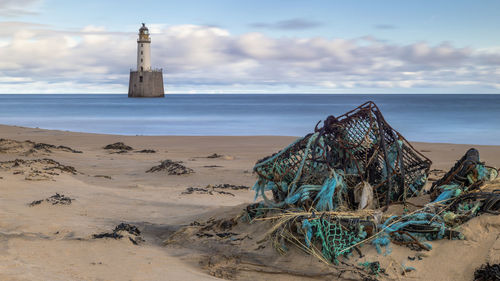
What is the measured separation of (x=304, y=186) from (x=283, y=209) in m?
0.36

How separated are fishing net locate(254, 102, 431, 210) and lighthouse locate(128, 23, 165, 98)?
70.3 m

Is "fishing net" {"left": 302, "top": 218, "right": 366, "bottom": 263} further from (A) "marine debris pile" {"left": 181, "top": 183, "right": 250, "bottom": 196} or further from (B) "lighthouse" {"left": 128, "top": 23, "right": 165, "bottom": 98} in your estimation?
(B) "lighthouse" {"left": 128, "top": 23, "right": 165, "bottom": 98}

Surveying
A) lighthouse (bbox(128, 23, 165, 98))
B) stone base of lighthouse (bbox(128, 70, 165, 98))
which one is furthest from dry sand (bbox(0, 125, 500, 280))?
stone base of lighthouse (bbox(128, 70, 165, 98))

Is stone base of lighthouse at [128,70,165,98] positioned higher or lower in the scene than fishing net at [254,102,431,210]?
higher

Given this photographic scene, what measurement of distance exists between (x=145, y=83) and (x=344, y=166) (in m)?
79.9

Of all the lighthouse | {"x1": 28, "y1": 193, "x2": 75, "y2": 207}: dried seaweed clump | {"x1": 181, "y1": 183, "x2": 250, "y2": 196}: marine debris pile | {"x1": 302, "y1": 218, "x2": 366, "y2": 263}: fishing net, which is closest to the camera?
{"x1": 302, "y1": 218, "x2": 366, "y2": 263}: fishing net

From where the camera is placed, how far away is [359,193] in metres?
4.65

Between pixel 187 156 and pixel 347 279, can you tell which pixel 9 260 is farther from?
pixel 187 156

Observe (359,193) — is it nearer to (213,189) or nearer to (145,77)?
(213,189)

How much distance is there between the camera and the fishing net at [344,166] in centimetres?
464

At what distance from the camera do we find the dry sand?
12.8 ft

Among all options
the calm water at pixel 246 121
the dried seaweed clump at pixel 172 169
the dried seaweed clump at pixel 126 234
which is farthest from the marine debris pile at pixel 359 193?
the calm water at pixel 246 121

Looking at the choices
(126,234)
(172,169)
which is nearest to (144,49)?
(172,169)

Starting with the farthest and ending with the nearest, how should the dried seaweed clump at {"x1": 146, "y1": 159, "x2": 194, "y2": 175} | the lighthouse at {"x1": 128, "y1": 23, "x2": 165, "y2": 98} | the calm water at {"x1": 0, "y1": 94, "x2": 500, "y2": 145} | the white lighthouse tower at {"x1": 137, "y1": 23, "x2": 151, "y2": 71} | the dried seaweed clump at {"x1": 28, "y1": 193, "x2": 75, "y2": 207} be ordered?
the lighthouse at {"x1": 128, "y1": 23, "x2": 165, "y2": 98}, the white lighthouse tower at {"x1": 137, "y1": 23, "x2": 151, "y2": 71}, the calm water at {"x1": 0, "y1": 94, "x2": 500, "y2": 145}, the dried seaweed clump at {"x1": 146, "y1": 159, "x2": 194, "y2": 175}, the dried seaweed clump at {"x1": 28, "y1": 193, "x2": 75, "y2": 207}
